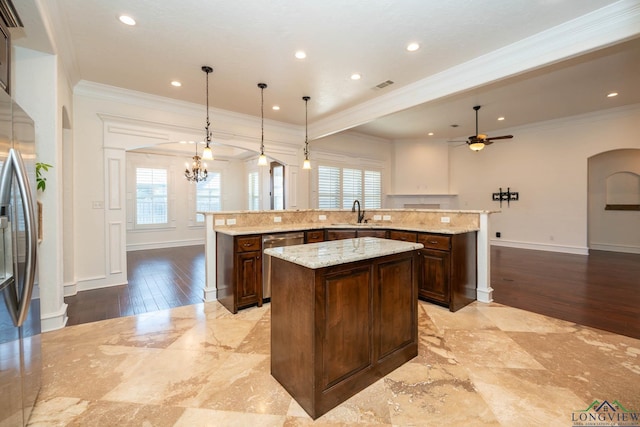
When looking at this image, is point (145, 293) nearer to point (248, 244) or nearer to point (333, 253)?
point (248, 244)

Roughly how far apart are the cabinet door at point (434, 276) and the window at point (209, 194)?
6.83m

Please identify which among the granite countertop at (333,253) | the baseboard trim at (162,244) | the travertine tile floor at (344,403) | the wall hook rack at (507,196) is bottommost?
the travertine tile floor at (344,403)

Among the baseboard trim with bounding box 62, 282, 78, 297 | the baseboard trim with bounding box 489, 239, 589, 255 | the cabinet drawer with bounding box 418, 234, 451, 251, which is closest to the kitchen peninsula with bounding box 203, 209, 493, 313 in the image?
the cabinet drawer with bounding box 418, 234, 451, 251

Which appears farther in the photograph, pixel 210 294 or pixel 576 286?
pixel 576 286

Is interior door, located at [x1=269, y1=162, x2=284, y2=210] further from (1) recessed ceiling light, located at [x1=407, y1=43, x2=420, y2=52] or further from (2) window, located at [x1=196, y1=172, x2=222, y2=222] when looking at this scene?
(1) recessed ceiling light, located at [x1=407, y1=43, x2=420, y2=52]

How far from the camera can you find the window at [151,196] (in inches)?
303

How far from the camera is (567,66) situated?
3.83 m

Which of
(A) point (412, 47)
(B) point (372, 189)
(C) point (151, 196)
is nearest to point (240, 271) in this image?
(A) point (412, 47)

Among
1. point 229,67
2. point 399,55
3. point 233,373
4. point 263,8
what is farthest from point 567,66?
point 233,373

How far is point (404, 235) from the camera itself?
3775 mm

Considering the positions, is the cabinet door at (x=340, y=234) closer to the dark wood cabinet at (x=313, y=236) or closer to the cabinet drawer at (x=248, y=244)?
the dark wood cabinet at (x=313, y=236)

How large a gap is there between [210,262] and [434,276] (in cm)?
288

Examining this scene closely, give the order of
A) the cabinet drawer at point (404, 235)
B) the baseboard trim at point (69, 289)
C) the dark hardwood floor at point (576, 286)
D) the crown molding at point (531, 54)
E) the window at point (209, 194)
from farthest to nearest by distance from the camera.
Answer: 1. the window at point (209, 194)
2. the baseboard trim at point (69, 289)
3. the cabinet drawer at point (404, 235)
4. the dark hardwood floor at point (576, 286)
5. the crown molding at point (531, 54)

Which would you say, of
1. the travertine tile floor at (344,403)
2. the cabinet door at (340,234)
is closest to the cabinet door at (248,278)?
the travertine tile floor at (344,403)
